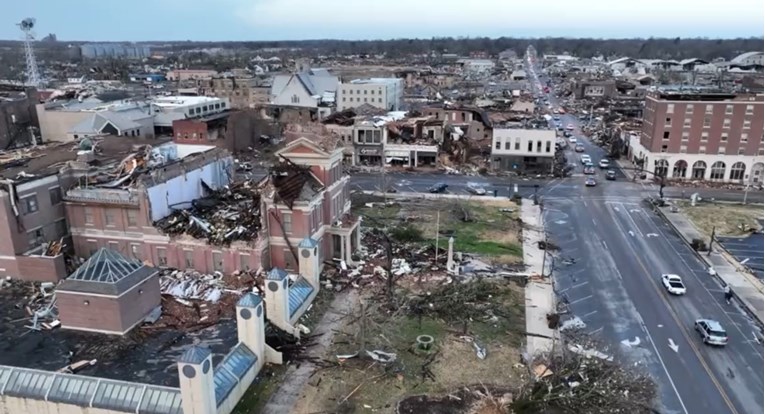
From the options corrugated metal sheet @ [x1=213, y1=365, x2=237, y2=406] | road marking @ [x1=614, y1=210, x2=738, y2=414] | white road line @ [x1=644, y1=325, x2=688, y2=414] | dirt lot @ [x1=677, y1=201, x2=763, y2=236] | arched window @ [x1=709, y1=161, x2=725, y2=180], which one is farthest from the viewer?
arched window @ [x1=709, y1=161, x2=725, y2=180]

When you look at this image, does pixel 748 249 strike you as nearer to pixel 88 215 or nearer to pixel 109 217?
pixel 109 217

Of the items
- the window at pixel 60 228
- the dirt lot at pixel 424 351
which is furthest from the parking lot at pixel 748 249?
the window at pixel 60 228

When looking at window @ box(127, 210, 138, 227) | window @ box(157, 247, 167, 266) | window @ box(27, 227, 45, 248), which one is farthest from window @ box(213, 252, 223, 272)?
window @ box(27, 227, 45, 248)

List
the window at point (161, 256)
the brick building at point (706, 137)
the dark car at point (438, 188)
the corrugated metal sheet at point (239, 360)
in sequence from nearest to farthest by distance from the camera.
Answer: the corrugated metal sheet at point (239, 360) → the window at point (161, 256) → the dark car at point (438, 188) → the brick building at point (706, 137)

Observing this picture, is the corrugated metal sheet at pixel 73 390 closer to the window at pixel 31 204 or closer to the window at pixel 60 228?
the window at pixel 31 204

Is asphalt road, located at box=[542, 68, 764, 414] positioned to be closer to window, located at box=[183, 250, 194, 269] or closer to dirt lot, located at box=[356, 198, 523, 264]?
dirt lot, located at box=[356, 198, 523, 264]

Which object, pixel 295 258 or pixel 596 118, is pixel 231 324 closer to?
pixel 295 258

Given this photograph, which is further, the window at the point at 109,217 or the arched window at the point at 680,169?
the arched window at the point at 680,169

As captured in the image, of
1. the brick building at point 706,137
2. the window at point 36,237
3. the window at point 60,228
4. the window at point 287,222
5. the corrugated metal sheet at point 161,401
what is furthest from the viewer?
the brick building at point 706,137
